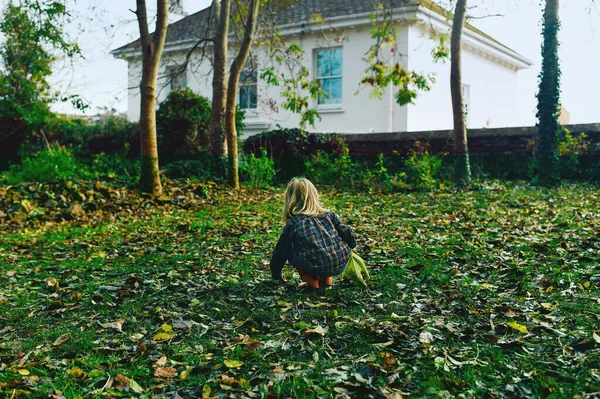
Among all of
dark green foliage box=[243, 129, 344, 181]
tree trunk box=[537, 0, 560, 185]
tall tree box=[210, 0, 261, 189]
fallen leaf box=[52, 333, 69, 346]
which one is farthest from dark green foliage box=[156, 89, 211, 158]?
fallen leaf box=[52, 333, 69, 346]

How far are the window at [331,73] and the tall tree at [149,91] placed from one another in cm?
843

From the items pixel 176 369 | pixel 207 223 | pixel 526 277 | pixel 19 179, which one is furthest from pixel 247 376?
pixel 19 179

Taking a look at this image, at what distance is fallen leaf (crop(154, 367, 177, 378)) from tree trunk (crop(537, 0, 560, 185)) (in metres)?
11.5

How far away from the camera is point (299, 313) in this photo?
4.88 m

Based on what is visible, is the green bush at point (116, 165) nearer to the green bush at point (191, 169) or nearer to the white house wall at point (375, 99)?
the green bush at point (191, 169)

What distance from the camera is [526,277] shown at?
227 inches

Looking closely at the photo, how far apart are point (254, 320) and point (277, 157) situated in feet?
39.3

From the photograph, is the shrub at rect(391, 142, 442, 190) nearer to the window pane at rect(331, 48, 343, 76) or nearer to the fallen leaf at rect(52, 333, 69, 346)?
the window pane at rect(331, 48, 343, 76)

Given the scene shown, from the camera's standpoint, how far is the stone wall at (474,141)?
14.6 m

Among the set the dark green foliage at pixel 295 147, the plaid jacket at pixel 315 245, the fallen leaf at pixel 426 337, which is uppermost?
the dark green foliage at pixel 295 147

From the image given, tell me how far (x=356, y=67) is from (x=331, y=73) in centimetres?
99

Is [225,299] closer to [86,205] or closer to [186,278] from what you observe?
[186,278]

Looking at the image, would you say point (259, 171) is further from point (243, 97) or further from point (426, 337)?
point (426, 337)

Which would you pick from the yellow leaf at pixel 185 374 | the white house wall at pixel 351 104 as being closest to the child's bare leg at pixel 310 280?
the yellow leaf at pixel 185 374
